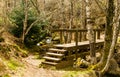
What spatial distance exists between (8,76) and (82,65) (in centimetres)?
477

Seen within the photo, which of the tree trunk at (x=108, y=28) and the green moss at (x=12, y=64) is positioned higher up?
the tree trunk at (x=108, y=28)

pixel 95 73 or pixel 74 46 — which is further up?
pixel 74 46

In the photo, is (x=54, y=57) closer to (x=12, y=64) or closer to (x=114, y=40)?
(x=12, y=64)

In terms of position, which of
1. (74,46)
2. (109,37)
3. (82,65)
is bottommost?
(82,65)

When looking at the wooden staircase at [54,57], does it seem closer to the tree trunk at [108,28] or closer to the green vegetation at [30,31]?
the tree trunk at [108,28]

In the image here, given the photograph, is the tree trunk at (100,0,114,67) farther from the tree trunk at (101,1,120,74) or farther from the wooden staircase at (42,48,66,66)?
the wooden staircase at (42,48,66,66)

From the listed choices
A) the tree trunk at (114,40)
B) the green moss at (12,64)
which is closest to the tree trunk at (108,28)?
the tree trunk at (114,40)

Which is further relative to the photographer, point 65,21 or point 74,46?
point 65,21

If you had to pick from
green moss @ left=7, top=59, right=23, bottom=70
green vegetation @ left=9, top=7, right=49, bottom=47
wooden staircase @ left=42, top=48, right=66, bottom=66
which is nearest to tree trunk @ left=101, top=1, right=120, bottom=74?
wooden staircase @ left=42, top=48, right=66, bottom=66

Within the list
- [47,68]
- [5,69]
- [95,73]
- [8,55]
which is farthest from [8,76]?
[95,73]

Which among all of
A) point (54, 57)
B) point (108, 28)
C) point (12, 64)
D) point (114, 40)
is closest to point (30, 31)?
point (54, 57)

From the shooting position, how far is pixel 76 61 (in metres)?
11.1

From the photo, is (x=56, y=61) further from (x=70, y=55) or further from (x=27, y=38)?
(x=27, y=38)

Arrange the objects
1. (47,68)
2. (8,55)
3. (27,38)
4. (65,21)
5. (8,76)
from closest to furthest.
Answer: (8,76)
(8,55)
(47,68)
(27,38)
(65,21)
